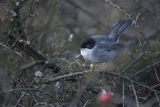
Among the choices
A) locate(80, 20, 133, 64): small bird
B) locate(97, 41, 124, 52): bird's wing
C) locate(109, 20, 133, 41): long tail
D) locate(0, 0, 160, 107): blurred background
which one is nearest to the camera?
locate(0, 0, 160, 107): blurred background

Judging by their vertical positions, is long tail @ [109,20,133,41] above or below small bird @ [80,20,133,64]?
above

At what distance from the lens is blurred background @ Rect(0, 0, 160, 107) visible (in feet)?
18.1

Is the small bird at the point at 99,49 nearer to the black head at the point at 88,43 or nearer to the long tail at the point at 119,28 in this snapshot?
the black head at the point at 88,43

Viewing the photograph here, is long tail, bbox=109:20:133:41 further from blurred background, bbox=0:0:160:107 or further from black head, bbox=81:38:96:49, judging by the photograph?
black head, bbox=81:38:96:49

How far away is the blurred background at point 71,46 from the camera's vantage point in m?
5.53

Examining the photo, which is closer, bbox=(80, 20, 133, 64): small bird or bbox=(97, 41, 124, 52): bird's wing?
bbox=(80, 20, 133, 64): small bird

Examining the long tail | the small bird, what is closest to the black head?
the small bird

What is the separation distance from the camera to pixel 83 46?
6.54 m

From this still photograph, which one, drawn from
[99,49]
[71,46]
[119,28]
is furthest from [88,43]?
[71,46]

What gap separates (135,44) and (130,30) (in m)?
1.64

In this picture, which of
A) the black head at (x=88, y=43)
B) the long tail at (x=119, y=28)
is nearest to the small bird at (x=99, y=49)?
the black head at (x=88, y=43)

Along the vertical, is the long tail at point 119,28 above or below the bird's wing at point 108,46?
above

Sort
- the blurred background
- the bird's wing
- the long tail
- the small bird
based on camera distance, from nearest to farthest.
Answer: the blurred background < the small bird < the bird's wing < the long tail

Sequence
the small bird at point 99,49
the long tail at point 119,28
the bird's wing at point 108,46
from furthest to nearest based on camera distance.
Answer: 1. the long tail at point 119,28
2. the bird's wing at point 108,46
3. the small bird at point 99,49
